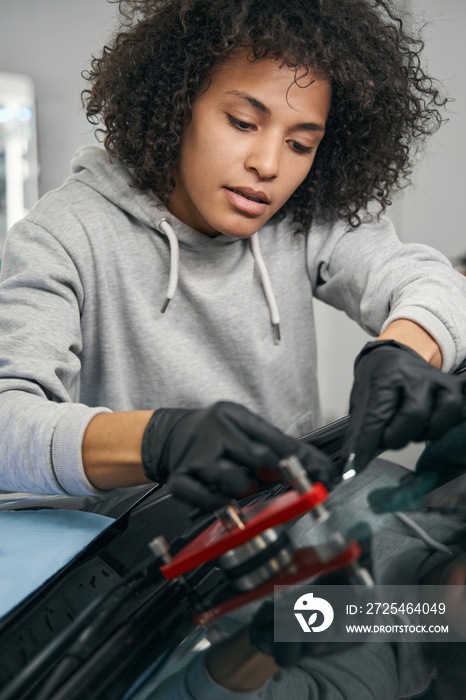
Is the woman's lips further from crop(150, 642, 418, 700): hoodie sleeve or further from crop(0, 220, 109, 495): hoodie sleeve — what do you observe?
crop(150, 642, 418, 700): hoodie sleeve

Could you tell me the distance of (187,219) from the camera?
1.08 meters

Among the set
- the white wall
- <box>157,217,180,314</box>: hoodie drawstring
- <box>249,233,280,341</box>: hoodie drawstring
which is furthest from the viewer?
the white wall

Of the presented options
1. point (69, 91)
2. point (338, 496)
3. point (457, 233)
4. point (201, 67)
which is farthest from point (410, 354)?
point (69, 91)

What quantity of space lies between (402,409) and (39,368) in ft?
1.41

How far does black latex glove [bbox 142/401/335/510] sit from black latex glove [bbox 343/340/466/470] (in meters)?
0.09

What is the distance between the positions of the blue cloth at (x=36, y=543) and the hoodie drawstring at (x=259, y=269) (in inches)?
18.8

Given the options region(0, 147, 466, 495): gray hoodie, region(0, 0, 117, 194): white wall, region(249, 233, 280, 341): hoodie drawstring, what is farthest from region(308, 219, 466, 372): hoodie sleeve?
region(0, 0, 117, 194): white wall

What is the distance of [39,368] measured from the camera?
761 mm

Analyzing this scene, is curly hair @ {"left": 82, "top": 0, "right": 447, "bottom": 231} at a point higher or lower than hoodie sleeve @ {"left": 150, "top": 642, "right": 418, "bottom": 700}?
higher

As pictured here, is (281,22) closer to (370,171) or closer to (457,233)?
(370,171)

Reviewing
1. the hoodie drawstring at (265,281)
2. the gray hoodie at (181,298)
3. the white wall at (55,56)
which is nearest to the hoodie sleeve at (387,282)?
the gray hoodie at (181,298)

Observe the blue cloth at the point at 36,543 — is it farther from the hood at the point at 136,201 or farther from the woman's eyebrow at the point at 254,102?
the woman's eyebrow at the point at 254,102

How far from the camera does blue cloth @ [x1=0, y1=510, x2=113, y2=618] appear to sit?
0.48 m

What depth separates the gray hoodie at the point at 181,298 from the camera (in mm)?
870
